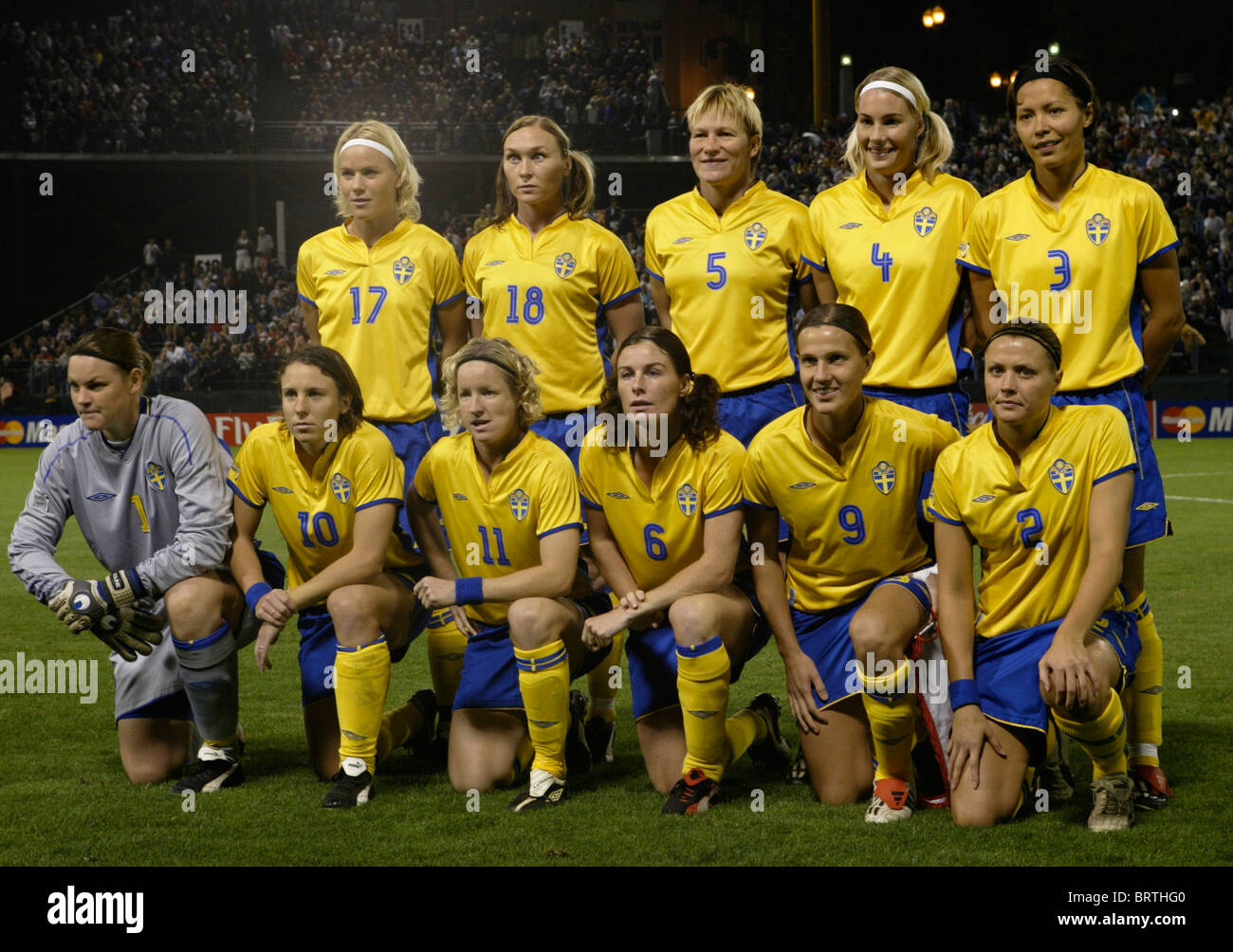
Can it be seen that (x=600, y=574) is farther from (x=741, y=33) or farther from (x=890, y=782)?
(x=741, y=33)

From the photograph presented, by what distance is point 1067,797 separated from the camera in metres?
3.92

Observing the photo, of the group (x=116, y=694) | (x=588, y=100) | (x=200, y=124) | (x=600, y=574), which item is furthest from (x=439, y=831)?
(x=588, y=100)

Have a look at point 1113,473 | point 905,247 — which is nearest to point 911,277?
point 905,247

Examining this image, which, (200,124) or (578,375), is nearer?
(578,375)

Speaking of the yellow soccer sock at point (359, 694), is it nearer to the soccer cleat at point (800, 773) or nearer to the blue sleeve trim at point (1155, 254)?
the soccer cleat at point (800, 773)

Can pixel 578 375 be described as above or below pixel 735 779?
above

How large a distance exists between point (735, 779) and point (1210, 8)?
33.8 metres

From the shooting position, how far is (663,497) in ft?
13.3

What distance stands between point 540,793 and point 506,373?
128cm

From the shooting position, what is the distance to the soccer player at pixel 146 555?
4113 millimetres

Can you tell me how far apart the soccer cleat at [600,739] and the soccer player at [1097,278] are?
67.0 inches

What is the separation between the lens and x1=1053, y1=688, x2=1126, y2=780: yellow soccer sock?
3.51 m

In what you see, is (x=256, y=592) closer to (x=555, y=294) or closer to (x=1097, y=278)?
(x=555, y=294)

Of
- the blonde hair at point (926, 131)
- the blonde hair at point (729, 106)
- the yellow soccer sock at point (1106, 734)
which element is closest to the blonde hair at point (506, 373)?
the blonde hair at point (729, 106)
